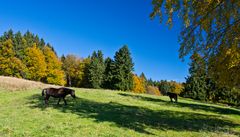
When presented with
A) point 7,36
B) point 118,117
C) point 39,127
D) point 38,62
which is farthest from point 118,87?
point 39,127

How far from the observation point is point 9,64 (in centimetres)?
7862

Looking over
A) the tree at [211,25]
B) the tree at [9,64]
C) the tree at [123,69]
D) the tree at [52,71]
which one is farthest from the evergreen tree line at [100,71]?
the tree at [211,25]

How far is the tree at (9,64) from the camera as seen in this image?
77.7 m

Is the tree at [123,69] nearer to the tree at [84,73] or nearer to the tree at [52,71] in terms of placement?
the tree at [84,73]

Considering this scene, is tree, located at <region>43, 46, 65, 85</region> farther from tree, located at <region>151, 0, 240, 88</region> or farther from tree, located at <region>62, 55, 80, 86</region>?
tree, located at <region>151, 0, 240, 88</region>

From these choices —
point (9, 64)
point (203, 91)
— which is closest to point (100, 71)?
point (9, 64)

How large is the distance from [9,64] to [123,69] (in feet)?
114

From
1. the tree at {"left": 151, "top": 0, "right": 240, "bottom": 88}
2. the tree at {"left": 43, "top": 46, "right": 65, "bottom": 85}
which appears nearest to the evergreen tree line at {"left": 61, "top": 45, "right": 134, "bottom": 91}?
the tree at {"left": 43, "top": 46, "right": 65, "bottom": 85}

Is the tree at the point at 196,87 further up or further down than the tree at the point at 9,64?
further down

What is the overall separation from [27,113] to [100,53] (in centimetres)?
8498

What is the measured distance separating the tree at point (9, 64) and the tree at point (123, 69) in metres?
28.3

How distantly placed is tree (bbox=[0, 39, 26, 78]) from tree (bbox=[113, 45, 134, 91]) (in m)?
28.3

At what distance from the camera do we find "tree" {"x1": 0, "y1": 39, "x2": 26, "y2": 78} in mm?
77688

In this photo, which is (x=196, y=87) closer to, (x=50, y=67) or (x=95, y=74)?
(x=95, y=74)
